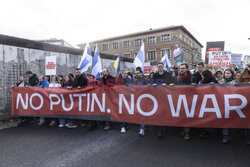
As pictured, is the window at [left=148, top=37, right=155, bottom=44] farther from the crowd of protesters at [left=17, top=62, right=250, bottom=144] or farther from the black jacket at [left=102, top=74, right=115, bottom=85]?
the black jacket at [left=102, top=74, right=115, bottom=85]

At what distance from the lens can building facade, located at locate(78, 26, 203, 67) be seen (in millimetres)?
39406

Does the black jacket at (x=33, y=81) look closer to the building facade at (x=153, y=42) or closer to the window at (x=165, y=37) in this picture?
the building facade at (x=153, y=42)

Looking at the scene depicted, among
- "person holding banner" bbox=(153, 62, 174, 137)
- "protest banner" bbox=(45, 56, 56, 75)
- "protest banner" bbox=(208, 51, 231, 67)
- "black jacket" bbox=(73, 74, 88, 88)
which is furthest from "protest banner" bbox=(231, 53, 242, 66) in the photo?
"protest banner" bbox=(45, 56, 56, 75)

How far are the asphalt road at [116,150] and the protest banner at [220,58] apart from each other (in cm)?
593

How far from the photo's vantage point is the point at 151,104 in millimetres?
4203

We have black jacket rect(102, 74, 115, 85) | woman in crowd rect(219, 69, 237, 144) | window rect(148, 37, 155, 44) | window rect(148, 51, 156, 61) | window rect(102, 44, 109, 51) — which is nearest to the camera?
woman in crowd rect(219, 69, 237, 144)

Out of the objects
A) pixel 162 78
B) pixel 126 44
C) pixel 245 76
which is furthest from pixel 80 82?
pixel 126 44

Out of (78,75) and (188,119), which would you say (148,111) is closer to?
(188,119)

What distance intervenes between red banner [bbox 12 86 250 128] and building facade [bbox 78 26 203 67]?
34.8 metres

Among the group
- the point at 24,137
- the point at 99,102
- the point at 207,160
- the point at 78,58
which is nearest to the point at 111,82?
the point at 99,102

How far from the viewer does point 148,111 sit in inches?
165

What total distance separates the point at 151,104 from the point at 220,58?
23.5ft

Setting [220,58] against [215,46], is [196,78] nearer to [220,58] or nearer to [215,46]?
[220,58]

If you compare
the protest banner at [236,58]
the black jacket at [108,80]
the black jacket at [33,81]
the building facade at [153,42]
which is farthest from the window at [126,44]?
the black jacket at [108,80]
